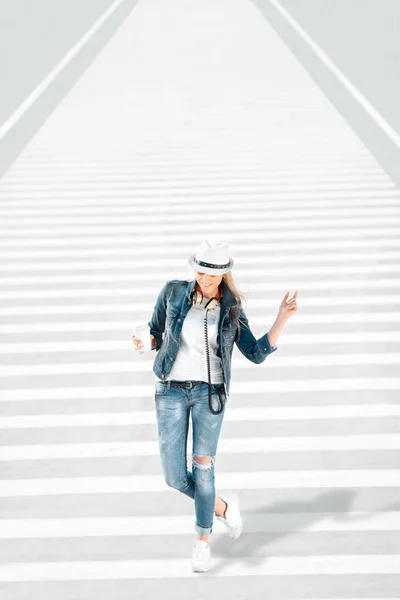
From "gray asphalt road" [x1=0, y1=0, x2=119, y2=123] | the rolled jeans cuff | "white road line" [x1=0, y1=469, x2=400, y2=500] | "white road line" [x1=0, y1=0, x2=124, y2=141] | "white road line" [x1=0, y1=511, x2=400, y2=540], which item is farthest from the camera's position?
"gray asphalt road" [x1=0, y1=0, x2=119, y2=123]

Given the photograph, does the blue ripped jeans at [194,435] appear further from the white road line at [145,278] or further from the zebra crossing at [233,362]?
the white road line at [145,278]

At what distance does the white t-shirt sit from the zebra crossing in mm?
1038

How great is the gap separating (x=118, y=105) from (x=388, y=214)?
717 cm

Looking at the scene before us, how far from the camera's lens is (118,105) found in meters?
17.0

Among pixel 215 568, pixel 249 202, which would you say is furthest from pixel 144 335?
pixel 249 202

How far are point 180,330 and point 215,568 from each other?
1257 mm

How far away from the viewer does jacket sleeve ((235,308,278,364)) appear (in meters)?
5.12

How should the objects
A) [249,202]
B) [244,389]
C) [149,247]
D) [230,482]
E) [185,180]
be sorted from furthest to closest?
[185,180] → [249,202] → [149,247] → [244,389] → [230,482]

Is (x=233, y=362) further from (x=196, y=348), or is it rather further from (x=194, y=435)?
(x=196, y=348)

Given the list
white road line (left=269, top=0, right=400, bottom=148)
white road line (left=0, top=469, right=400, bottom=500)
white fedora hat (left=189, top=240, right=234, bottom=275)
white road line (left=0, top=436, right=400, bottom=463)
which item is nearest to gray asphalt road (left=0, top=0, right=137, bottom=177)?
white road line (left=269, top=0, right=400, bottom=148)

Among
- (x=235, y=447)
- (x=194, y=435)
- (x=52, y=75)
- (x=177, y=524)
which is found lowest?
(x=177, y=524)

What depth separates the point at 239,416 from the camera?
698cm

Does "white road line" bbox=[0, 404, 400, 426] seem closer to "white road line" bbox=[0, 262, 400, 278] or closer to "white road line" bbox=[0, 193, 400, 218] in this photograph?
"white road line" bbox=[0, 262, 400, 278]

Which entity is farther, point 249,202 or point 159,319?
point 249,202
